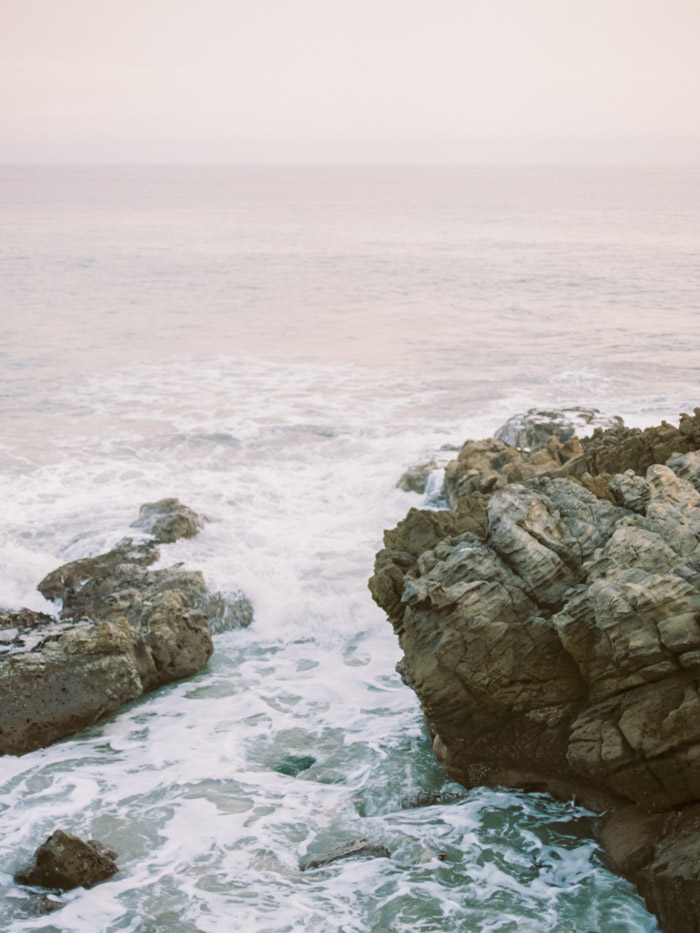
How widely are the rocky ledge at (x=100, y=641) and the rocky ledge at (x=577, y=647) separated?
150 inches

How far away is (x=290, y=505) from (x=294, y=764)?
8943 mm

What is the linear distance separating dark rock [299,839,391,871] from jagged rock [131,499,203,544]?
8962 mm

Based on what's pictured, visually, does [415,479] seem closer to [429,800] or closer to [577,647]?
[429,800]

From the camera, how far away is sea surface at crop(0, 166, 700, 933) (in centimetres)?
905

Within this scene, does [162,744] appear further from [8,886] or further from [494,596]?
[494,596]

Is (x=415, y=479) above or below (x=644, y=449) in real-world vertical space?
below

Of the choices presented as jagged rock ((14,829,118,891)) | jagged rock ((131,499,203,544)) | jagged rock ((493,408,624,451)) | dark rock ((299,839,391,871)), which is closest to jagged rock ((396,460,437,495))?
jagged rock ((493,408,624,451))

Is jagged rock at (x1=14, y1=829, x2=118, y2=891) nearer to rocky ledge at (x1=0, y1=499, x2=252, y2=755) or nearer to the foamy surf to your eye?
the foamy surf

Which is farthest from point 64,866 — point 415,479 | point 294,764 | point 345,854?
point 415,479

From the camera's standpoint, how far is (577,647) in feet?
30.8

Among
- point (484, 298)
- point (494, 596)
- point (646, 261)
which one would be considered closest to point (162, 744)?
point (494, 596)

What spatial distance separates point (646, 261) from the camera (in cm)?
5572

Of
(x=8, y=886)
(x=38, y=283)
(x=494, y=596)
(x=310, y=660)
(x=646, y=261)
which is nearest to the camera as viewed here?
(x=8, y=886)

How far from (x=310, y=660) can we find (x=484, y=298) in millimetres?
34543
